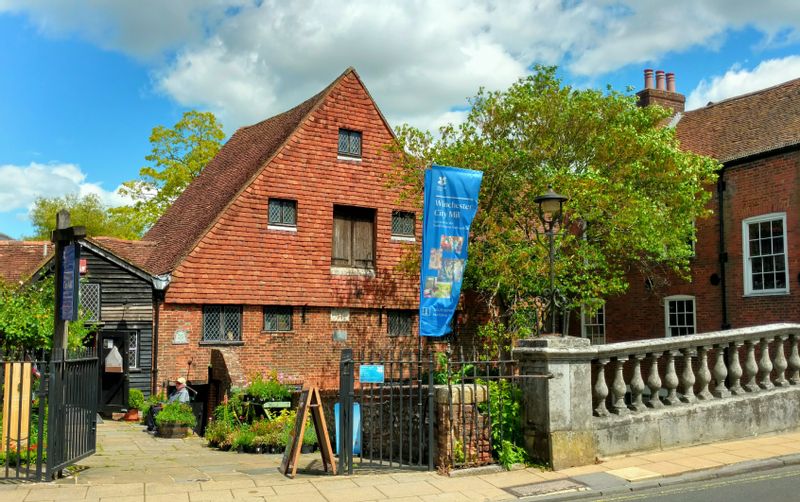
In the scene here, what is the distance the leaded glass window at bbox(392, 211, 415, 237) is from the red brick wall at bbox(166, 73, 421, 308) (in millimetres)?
236

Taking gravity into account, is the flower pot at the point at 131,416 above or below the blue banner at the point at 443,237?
below

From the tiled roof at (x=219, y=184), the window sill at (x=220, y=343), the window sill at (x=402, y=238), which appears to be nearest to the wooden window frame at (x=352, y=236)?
the window sill at (x=402, y=238)

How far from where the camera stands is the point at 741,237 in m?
19.1

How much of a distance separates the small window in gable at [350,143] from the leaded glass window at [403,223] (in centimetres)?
225

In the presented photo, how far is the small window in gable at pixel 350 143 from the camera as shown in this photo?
22.1 meters

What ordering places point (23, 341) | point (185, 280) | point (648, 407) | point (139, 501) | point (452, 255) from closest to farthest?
point (139, 501) < point (648, 407) < point (452, 255) < point (23, 341) < point (185, 280)

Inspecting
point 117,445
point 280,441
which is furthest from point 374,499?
point 117,445

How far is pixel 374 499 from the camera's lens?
7.67 meters

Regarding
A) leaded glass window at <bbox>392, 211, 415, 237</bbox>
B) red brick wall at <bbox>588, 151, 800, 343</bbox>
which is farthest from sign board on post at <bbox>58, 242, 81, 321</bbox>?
red brick wall at <bbox>588, 151, 800, 343</bbox>

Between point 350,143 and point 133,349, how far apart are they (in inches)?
351

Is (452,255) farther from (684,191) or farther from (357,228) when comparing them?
(357,228)

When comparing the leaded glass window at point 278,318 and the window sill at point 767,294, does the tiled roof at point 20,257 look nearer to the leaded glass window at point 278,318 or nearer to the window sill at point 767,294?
the leaded glass window at point 278,318

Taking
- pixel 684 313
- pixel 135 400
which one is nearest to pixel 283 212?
pixel 135 400

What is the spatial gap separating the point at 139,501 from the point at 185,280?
40.7 feet
